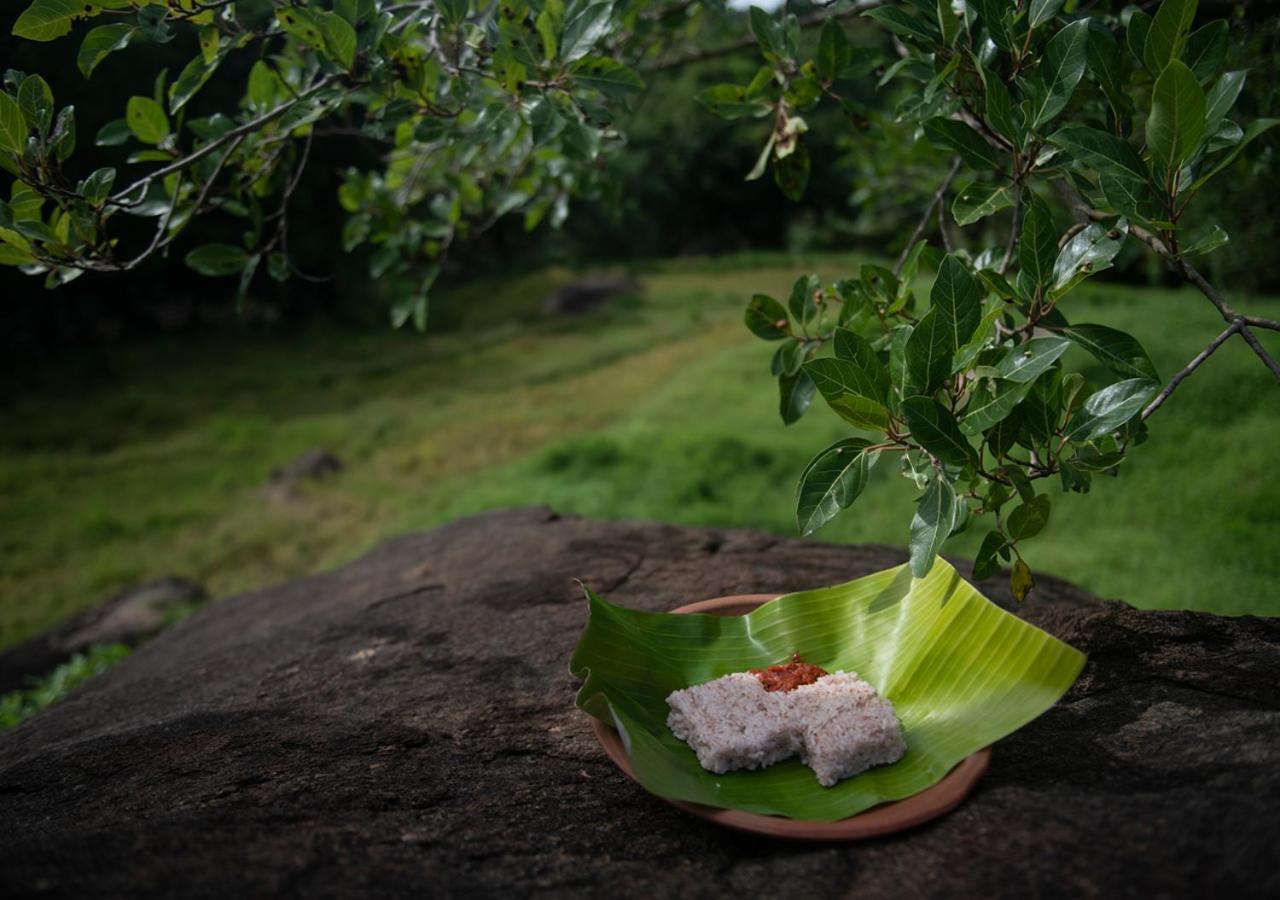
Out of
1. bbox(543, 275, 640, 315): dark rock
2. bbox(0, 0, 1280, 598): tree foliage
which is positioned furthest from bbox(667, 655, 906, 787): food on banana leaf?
bbox(543, 275, 640, 315): dark rock

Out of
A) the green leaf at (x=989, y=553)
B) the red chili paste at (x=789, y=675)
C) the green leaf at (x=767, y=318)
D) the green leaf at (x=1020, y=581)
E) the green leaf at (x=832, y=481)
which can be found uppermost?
the green leaf at (x=767, y=318)

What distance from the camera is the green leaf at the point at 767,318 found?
1982 millimetres

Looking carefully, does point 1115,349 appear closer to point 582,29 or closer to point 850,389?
point 850,389

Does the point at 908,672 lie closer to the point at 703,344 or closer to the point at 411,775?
the point at 411,775

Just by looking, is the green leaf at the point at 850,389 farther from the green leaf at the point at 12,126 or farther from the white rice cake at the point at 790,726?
the green leaf at the point at 12,126

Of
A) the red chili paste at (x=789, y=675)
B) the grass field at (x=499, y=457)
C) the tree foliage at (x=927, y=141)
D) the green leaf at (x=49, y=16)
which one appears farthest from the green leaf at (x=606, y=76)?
the grass field at (x=499, y=457)

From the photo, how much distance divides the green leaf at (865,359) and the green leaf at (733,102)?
2.75 feet

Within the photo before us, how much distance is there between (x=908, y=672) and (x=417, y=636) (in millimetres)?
1194

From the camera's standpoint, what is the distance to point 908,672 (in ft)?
5.05

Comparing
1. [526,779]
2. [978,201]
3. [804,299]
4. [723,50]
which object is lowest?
[526,779]

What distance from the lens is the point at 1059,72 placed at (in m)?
1.53

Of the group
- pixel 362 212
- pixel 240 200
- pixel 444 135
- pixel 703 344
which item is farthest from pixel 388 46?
pixel 703 344

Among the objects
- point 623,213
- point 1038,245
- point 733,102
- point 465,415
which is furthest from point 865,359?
point 465,415

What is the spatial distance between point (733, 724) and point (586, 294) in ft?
26.8
